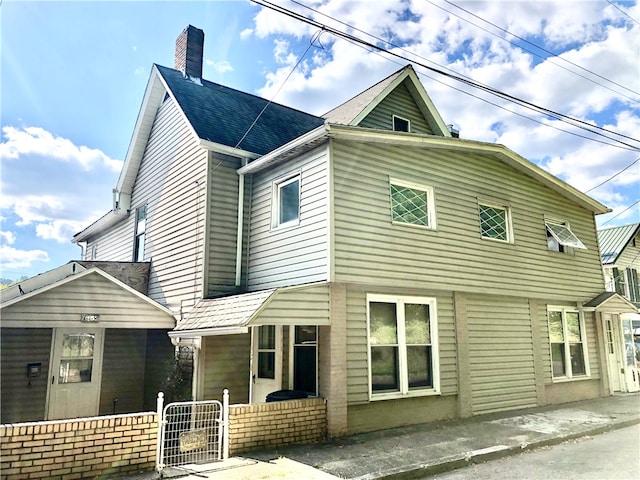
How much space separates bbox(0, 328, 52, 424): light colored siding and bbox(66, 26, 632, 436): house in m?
2.91

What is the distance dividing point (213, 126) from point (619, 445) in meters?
10.7

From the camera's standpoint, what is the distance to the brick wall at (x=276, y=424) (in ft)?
22.9

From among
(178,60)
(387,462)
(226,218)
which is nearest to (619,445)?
(387,462)

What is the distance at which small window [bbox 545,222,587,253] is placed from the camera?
1289 centimetres

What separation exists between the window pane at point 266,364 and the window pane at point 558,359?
7912mm

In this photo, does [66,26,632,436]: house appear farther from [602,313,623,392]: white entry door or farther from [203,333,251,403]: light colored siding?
[602,313,623,392]: white entry door

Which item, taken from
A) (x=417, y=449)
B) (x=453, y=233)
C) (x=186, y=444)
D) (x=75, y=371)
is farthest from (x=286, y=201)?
(x=75, y=371)

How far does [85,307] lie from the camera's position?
8523 mm

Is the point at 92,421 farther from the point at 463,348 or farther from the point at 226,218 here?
the point at 463,348

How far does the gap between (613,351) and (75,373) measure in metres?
16.2

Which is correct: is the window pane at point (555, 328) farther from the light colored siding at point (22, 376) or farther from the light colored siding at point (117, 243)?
the light colored siding at point (22, 376)

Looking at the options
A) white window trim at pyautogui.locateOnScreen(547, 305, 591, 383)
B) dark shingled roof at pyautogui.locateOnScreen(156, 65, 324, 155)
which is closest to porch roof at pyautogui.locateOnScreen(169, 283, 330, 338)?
dark shingled roof at pyautogui.locateOnScreen(156, 65, 324, 155)

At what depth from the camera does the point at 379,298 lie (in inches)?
351

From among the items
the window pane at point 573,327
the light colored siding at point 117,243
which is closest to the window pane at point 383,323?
the window pane at point 573,327
